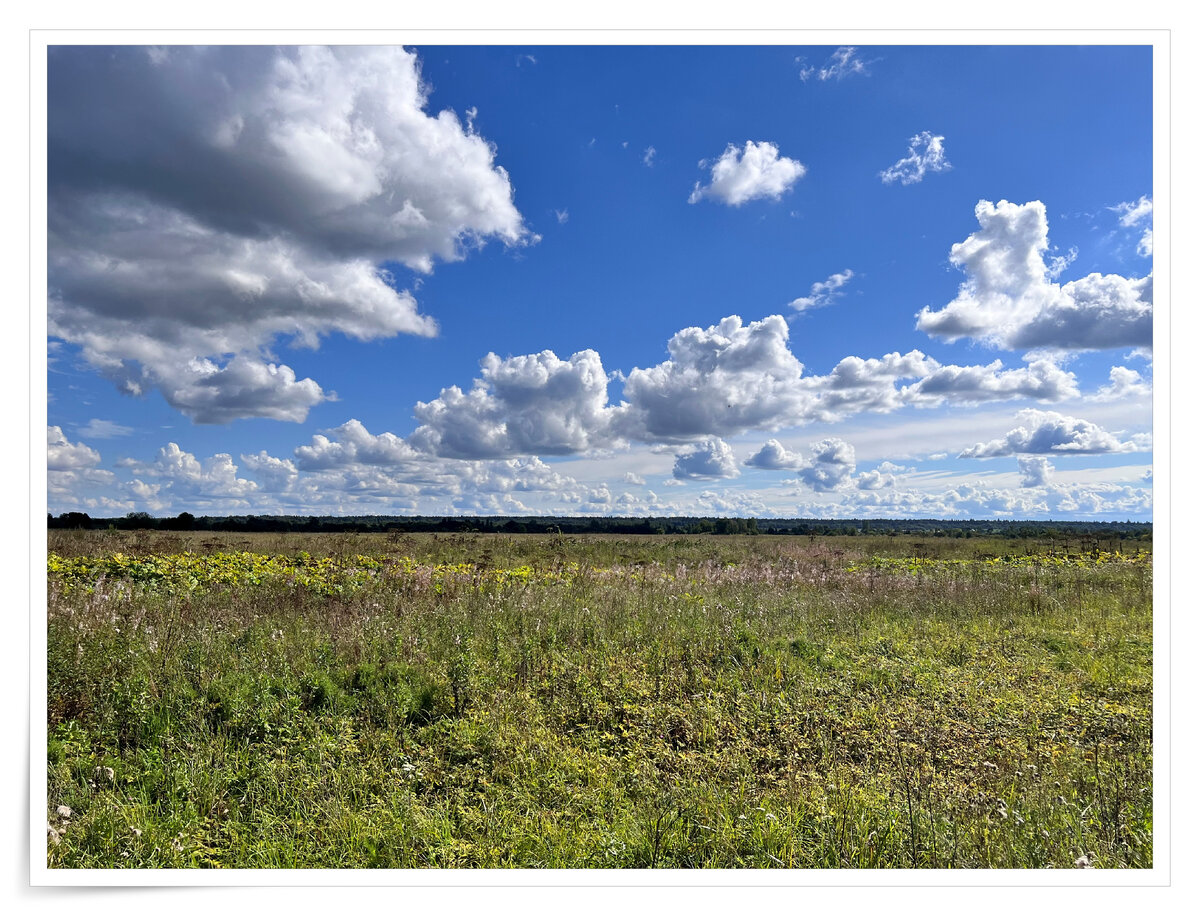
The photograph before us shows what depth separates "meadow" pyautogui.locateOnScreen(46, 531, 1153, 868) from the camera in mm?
2900

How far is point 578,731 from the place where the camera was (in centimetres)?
403

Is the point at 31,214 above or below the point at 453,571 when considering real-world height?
above

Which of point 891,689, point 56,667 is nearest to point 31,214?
point 56,667

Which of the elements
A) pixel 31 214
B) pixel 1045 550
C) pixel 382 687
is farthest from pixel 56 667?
pixel 1045 550

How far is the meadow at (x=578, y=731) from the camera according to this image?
2900 mm
